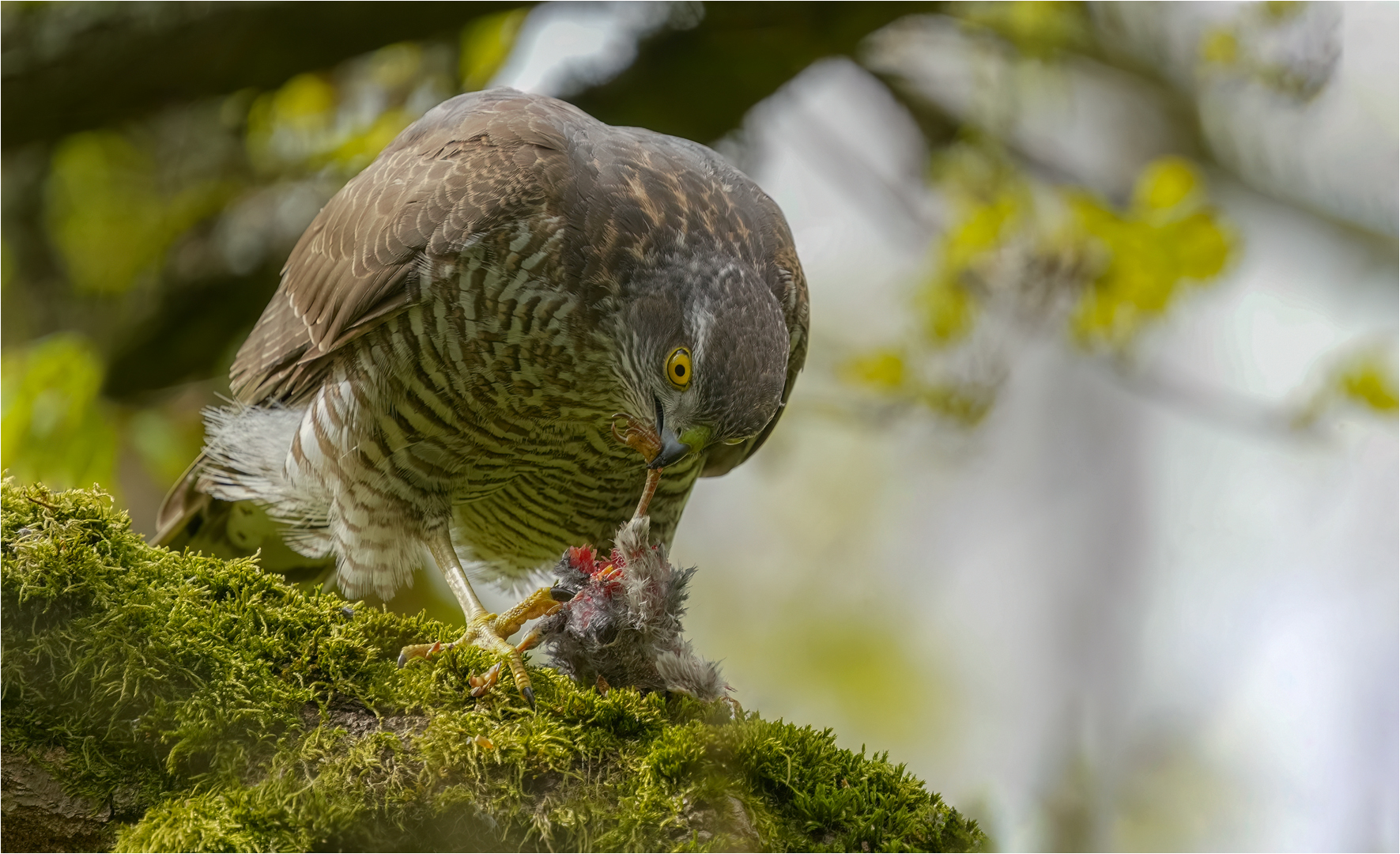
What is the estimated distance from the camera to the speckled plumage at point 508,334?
3.25 metres

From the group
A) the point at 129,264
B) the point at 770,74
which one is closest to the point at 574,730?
the point at 770,74

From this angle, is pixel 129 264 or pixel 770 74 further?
pixel 129 264

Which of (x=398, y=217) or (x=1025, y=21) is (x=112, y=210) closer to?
(x=398, y=217)

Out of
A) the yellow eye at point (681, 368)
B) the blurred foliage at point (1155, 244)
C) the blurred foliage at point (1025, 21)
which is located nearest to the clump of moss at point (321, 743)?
the yellow eye at point (681, 368)

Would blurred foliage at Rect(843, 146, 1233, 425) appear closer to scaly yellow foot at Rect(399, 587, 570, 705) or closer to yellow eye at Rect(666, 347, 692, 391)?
yellow eye at Rect(666, 347, 692, 391)

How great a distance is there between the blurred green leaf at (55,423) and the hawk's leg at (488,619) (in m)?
1.62

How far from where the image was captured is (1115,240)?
15.6ft

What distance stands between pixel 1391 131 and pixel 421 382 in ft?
20.1

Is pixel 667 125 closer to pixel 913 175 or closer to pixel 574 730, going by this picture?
pixel 913 175

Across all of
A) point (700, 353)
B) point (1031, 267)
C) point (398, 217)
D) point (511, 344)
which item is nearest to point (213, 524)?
point (398, 217)

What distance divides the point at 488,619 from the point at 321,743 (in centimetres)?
101

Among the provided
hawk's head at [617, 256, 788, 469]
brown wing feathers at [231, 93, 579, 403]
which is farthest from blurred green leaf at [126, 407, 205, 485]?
hawk's head at [617, 256, 788, 469]

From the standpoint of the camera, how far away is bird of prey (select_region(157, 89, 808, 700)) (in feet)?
10.5

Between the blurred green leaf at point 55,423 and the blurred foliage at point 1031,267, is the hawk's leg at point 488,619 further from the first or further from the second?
the blurred foliage at point 1031,267
